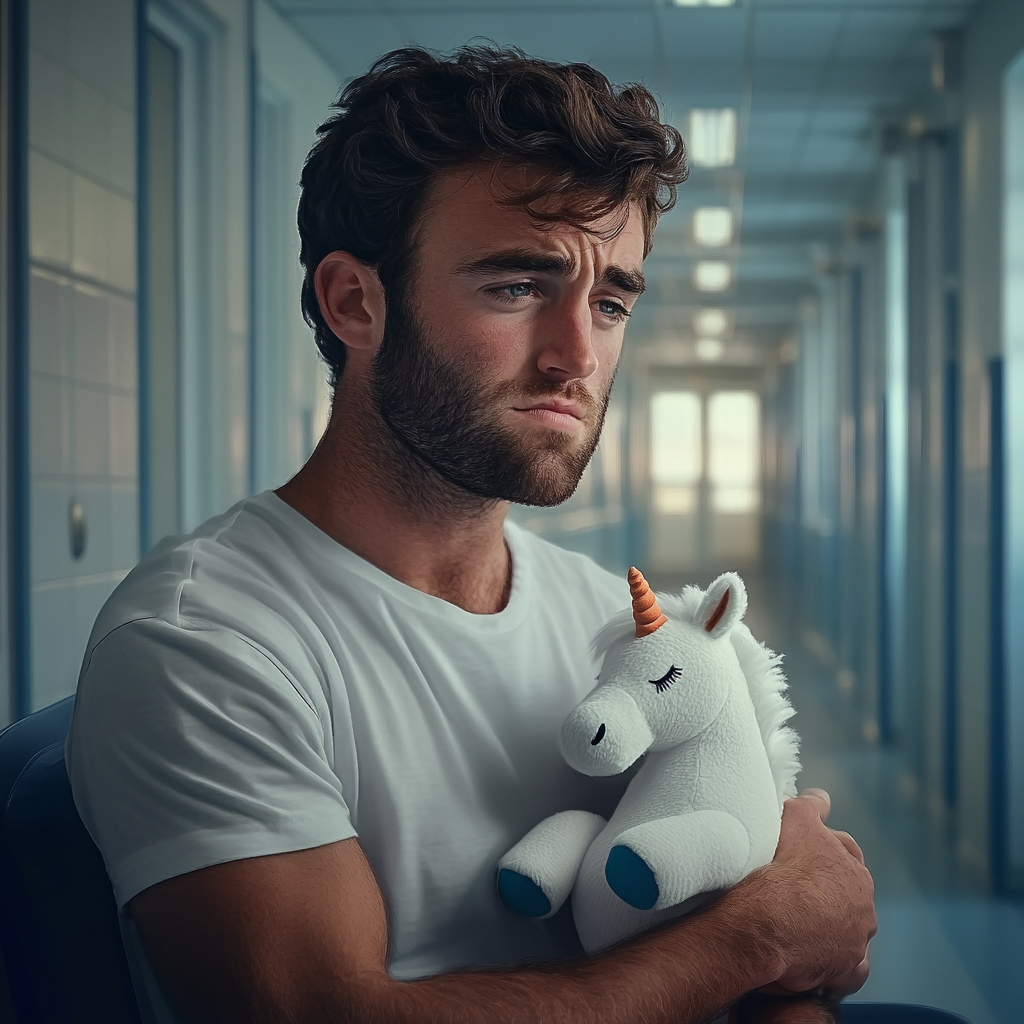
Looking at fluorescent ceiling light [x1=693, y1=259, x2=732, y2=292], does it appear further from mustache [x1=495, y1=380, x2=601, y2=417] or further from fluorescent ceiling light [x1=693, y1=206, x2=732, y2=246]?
mustache [x1=495, y1=380, x2=601, y2=417]

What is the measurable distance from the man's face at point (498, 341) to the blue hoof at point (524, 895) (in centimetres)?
43

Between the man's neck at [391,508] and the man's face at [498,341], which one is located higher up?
the man's face at [498,341]

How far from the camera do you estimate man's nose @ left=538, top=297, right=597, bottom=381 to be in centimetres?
121

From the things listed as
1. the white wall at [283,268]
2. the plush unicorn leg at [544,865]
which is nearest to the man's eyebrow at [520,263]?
the plush unicorn leg at [544,865]

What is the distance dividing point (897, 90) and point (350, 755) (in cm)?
521

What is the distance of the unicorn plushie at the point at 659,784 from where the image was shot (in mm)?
1007

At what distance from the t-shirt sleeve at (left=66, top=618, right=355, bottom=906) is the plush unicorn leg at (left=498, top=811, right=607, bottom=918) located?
19 centimetres

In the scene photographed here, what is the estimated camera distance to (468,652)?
4.03ft

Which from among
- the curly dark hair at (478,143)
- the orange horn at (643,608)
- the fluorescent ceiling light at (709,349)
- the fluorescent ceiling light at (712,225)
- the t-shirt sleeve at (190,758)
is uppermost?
the fluorescent ceiling light at (709,349)

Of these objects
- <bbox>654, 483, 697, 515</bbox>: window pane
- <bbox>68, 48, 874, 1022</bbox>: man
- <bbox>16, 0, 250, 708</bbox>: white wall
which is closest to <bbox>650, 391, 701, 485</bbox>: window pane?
<bbox>654, 483, 697, 515</bbox>: window pane

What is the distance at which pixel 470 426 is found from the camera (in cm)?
124

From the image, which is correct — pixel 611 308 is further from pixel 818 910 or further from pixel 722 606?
pixel 818 910

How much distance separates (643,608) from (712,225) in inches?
291

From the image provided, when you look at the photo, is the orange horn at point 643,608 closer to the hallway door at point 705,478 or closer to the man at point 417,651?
the man at point 417,651
